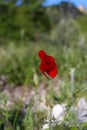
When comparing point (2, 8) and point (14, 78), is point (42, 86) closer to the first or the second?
point (14, 78)

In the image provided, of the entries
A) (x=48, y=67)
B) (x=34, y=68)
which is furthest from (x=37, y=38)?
(x=48, y=67)

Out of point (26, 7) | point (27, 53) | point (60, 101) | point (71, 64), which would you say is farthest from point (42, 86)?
point (26, 7)

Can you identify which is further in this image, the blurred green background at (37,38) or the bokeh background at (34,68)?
the blurred green background at (37,38)

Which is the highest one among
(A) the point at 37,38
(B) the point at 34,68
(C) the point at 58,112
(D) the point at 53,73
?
(A) the point at 37,38

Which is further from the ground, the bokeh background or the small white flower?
the bokeh background

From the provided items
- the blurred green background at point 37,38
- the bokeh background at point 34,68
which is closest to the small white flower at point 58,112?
the bokeh background at point 34,68

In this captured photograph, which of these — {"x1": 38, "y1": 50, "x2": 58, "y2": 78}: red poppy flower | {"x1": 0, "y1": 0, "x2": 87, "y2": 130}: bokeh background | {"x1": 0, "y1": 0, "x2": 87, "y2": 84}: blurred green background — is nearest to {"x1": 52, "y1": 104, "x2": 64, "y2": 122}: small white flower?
{"x1": 0, "y1": 0, "x2": 87, "y2": 130}: bokeh background

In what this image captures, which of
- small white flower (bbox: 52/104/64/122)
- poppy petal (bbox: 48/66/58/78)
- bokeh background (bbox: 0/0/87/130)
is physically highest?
bokeh background (bbox: 0/0/87/130)

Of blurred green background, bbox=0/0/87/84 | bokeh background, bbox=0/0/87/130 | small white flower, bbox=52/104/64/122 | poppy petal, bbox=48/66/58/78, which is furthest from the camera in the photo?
blurred green background, bbox=0/0/87/84

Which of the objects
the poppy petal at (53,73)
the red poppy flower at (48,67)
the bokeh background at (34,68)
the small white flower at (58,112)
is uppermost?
the bokeh background at (34,68)

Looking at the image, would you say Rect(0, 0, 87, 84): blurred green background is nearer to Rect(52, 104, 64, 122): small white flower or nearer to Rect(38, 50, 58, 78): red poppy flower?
Rect(52, 104, 64, 122): small white flower

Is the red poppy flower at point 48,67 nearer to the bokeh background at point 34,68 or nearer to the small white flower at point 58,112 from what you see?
the bokeh background at point 34,68

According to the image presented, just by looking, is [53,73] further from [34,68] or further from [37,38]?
[37,38]
